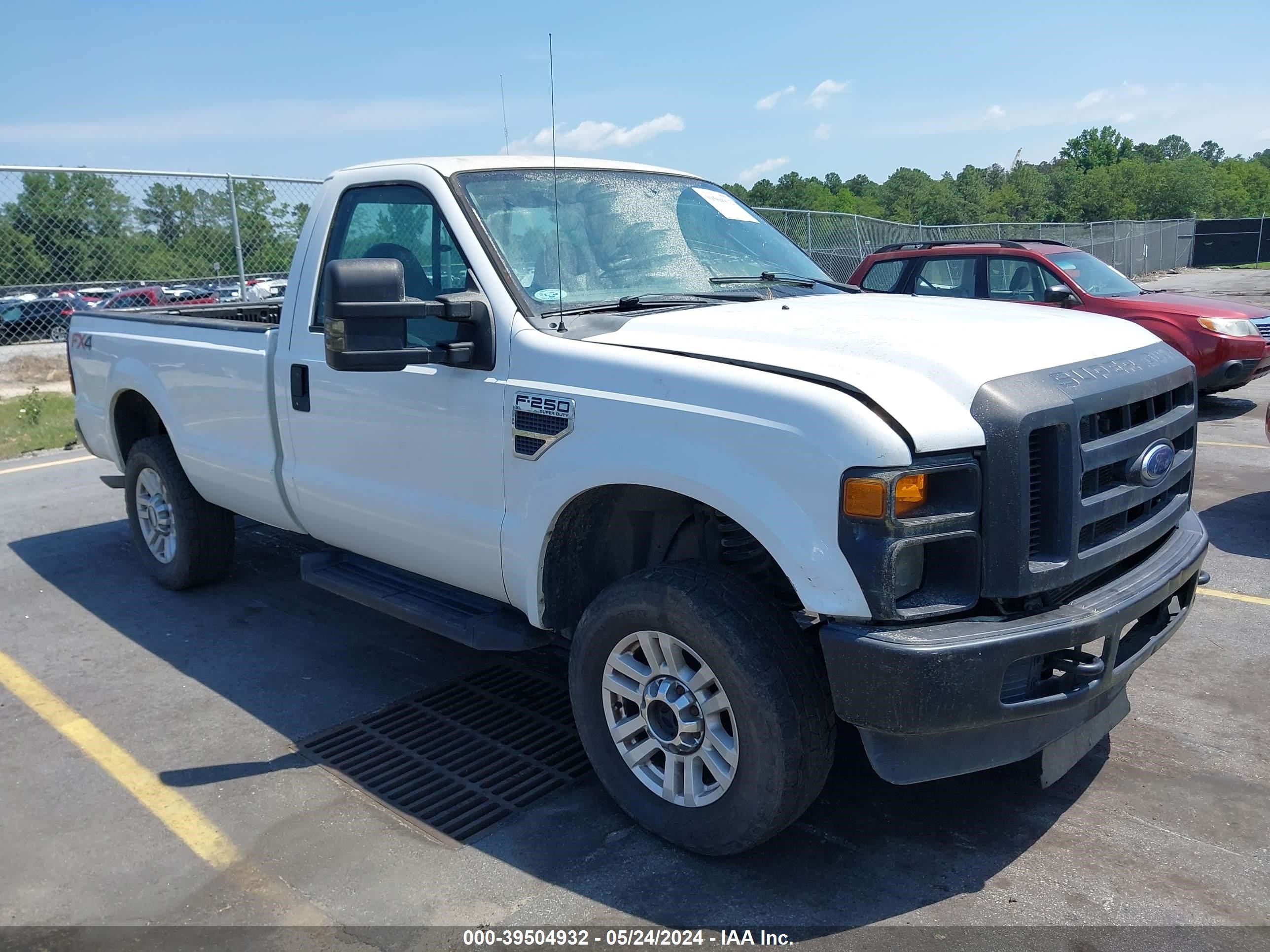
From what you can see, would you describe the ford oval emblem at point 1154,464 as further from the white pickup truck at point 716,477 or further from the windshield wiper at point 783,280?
the windshield wiper at point 783,280

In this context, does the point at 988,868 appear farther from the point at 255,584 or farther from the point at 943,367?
the point at 255,584

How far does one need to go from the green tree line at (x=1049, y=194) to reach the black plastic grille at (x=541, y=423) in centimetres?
4366

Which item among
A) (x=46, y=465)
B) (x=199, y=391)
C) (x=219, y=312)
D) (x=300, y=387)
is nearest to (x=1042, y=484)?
(x=300, y=387)

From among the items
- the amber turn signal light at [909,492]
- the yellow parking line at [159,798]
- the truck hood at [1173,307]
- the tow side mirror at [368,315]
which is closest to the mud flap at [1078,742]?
the amber turn signal light at [909,492]

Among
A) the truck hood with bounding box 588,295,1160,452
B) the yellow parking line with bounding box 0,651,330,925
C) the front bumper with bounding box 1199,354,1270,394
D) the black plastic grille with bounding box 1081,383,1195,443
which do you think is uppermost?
the truck hood with bounding box 588,295,1160,452

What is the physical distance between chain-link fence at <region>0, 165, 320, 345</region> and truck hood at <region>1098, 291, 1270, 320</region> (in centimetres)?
940

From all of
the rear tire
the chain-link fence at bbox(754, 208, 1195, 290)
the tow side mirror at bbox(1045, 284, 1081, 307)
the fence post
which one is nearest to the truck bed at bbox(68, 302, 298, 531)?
the rear tire

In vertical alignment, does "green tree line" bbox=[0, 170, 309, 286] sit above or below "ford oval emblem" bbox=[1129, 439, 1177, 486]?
above

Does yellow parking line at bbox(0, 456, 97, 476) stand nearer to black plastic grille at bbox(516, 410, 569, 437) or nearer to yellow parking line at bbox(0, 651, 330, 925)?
yellow parking line at bbox(0, 651, 330, 925)

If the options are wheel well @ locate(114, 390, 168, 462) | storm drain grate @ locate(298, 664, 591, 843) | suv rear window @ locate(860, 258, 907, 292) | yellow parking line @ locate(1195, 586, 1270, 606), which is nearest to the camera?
storm drain grate @ locate(298, 664, 591, 843)

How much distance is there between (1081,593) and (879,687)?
0.84 m

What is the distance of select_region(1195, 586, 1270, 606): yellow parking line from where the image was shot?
17.6ft

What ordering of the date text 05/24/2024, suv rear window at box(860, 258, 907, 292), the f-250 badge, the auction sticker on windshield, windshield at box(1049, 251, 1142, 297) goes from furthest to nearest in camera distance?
suv rear window at box(860, 258, 907, 292) < windshield at box(1049, 251, 1142, 297) < the auction sticker on windshield < the f-250 badge < the date text 05/24/2024

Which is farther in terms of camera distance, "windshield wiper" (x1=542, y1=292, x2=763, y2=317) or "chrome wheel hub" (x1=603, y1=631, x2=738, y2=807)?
"windshield wiper" (x1=542, y1=292, x2=763, y2=317)
